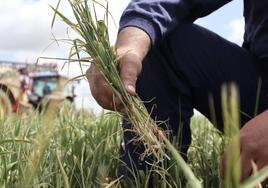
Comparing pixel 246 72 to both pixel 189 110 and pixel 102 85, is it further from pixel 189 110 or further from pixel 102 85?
pixel 102 85

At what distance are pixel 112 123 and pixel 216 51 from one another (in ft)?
1.35

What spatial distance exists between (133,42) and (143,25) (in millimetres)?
77

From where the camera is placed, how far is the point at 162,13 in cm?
112

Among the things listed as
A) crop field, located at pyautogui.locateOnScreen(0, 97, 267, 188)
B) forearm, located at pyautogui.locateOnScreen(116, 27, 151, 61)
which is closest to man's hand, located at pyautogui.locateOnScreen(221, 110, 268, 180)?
crop field, located at pyautogui.locateOnScreen(0, 97, 267, 188)

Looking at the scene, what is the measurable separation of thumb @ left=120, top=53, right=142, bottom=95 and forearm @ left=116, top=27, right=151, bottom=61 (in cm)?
2

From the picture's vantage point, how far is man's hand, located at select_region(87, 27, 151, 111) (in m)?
0.88

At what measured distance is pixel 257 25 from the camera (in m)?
1.22

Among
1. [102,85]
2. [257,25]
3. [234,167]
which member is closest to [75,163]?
[102,85]

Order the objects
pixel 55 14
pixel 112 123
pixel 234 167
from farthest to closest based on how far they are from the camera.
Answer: pixel 112 123 < pixel 55 14 < pixel 234 167

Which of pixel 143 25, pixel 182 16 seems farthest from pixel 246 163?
pixel 182 16

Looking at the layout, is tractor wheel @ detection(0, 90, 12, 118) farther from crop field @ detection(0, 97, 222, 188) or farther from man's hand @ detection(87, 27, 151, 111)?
man's hand @ detection(87, 27, 151, 111)

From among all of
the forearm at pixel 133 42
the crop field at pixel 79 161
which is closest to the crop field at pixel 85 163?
the crop field at pixel 79 161

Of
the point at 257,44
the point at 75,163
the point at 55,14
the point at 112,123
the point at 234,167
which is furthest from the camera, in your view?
the point at 112,123

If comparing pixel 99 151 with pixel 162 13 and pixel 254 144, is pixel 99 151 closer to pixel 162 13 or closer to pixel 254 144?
pixel 162 13
